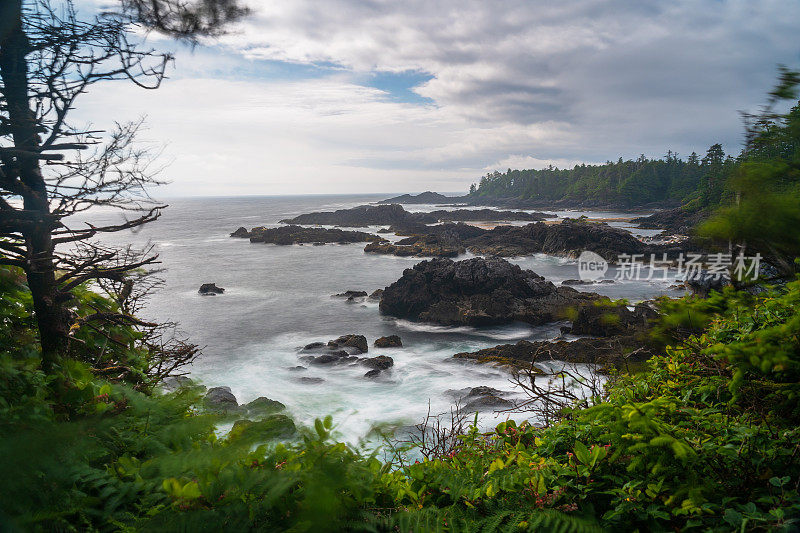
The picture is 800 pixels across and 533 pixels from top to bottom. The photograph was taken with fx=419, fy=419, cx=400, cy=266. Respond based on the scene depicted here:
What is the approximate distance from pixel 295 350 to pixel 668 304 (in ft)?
48.3

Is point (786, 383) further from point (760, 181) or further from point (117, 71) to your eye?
point (117, 71)

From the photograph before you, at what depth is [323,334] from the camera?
18594 mm

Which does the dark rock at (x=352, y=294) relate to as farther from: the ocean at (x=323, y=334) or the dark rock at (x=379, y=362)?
the dark rock at (x=379, y=362)

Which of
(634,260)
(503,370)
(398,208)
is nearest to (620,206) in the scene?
(398,208)

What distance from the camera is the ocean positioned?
1190 cm

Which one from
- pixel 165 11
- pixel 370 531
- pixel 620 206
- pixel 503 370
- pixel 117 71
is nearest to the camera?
pixel 370 531

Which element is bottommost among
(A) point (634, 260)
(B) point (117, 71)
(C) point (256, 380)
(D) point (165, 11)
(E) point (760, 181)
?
(C) point (256, 380)

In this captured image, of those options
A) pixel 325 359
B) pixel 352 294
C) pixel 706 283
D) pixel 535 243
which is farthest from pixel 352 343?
pixel 535 243

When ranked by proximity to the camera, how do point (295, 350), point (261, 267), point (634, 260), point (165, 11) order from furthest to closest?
1. point (261, 267)
2. point (634, 260)
3. point (295, 350)
4. point (165, 11)

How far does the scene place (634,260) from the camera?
32.9m

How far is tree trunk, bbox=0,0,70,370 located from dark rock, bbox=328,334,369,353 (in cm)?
1293

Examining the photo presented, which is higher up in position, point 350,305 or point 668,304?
point 668,304

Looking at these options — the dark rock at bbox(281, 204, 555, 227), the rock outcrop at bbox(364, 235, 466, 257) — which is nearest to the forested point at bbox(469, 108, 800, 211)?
the dark rock at bbox(281, 204, 555, 227)

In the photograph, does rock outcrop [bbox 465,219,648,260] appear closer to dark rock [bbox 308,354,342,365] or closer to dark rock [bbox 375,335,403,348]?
dark rock [bbox 375,335,403,348]
